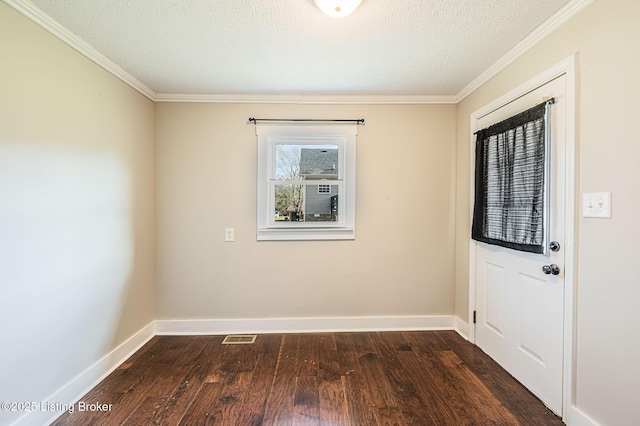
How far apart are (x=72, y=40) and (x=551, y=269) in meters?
3.43

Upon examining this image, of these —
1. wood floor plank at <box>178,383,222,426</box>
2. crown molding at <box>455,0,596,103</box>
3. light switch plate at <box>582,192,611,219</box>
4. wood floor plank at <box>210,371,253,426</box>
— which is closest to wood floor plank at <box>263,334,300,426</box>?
wood floor plank at <box>210,371,253,426</box>

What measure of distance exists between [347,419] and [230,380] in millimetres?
915

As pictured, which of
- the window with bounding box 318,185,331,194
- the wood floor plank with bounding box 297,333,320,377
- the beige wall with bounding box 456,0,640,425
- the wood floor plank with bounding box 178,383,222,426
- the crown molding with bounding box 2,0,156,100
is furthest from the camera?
the window with bounding box 318,185,331,194

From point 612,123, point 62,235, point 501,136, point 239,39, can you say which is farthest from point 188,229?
point 612,123

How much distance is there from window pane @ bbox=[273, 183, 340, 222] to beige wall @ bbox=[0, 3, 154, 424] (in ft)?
4.37

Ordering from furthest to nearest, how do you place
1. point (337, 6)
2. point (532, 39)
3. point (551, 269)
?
point (532, 39) → point (551, 269) → point (337, 6)

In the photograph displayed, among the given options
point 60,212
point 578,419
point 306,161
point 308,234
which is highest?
point 306,161

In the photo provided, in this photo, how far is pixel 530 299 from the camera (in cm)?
190

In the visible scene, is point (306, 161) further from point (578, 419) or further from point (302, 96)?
point (578, 419)

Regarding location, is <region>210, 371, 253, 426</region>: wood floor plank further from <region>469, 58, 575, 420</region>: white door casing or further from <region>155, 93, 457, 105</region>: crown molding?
<region>155, 93, 457, 105</region>: crown molding

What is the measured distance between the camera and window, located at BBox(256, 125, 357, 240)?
9.16 feet

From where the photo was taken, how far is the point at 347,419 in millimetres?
1637

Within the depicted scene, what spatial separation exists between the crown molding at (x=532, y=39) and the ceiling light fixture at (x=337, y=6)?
1207mm

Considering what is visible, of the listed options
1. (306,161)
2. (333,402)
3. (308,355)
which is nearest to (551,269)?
(333,402)
